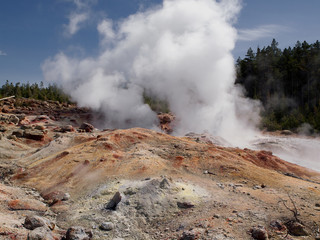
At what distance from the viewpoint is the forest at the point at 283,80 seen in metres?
30.2

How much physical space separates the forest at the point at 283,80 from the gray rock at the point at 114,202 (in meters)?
23.2

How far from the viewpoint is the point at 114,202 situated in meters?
6.32

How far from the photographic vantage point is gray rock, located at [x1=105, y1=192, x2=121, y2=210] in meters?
6.24

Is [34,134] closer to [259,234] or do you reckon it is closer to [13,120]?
[13,120]

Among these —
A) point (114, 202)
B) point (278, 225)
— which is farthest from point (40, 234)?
point (278, 225)

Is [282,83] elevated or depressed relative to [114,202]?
elevated

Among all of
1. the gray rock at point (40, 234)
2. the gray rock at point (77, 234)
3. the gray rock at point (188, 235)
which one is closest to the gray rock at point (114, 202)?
the gray rock at point (77, 234)

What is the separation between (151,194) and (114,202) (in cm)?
90

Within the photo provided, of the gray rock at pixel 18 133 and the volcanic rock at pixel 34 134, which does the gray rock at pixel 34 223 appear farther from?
the gray rock at pixel 18 133

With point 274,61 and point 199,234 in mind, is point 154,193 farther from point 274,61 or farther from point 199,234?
point 274,61

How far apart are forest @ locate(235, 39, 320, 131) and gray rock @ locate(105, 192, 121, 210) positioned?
912 inches

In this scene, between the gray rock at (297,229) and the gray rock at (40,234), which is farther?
the gray rock at (297,229)

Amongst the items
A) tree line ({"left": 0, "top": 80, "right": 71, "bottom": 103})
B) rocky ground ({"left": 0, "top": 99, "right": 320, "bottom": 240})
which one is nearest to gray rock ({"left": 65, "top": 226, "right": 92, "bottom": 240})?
rocky ground ({"left": 0, "top": 99, "right": 320, "bottom": 240})

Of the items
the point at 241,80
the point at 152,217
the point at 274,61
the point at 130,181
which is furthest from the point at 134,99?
the point at 274,61
